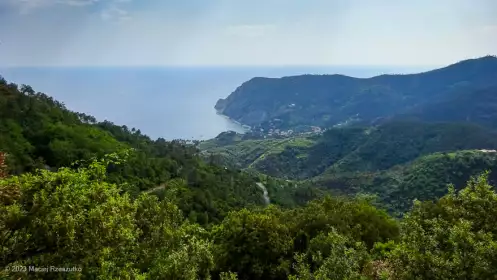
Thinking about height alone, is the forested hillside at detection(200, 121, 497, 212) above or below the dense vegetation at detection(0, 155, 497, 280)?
below

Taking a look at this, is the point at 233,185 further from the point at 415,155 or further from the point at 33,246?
the point at 415,155

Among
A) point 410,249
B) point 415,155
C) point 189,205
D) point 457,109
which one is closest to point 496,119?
point 457,109

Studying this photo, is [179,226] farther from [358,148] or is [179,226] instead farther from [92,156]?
[358,148]

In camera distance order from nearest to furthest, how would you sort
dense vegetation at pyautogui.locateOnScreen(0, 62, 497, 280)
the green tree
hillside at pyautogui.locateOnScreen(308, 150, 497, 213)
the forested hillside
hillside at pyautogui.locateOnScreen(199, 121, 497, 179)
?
dense vegetation at pyautogui.locateOnScreen(0, 62, 497, 280) < the green tree < hillside at pyautogui.locateOnScreen(308, 150, 497, 213) < the forested hillside < hillside at pyautogui.locateOnScreen(199, 121, 497, 179)

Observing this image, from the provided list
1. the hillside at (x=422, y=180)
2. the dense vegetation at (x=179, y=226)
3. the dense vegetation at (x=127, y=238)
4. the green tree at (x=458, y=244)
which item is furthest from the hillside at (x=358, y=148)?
the green tree at (x=458, y=244)

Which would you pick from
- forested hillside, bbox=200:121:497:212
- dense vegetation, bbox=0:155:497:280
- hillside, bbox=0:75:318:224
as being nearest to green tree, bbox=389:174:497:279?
dense vegetation, bbox=0:155:497:280

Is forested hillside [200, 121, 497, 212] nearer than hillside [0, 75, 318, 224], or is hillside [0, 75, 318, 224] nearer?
hillside [0, 75, 318, 224]

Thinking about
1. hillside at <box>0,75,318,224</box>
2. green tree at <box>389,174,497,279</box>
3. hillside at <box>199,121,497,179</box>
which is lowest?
hillside at <box>199,121,497,179</box>

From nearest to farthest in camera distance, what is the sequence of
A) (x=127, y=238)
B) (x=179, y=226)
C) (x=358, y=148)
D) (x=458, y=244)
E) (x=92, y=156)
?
(x=458, y=244) → (x=127, y=238) → (x=179, y=226) → (x=92, y=156) → (x=358, y=148)

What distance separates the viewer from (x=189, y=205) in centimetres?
4153

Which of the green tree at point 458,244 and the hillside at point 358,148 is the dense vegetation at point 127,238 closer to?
the green tree at point 458,244

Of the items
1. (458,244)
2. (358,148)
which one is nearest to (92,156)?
(458,244)

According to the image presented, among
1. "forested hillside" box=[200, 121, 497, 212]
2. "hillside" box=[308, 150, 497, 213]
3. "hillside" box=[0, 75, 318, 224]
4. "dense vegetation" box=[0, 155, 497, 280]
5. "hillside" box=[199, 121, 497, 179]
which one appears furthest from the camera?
"hillside" box=[199, 121, 497, 179]

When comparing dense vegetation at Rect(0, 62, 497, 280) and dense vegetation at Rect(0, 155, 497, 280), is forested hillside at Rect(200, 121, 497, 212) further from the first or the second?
dense vegetation at Rect(0, 155, 497, 280)
